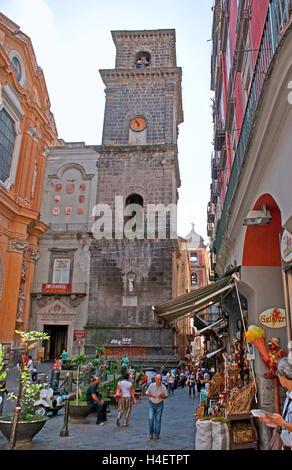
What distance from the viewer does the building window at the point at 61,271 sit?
23.3m

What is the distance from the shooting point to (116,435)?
7.57 metres

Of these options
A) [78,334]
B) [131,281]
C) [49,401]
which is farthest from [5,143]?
[49,401]

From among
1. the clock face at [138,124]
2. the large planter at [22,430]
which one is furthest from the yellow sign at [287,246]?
the clock face at [138,124]

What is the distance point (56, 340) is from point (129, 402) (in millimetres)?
15924

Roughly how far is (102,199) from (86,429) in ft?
57.5

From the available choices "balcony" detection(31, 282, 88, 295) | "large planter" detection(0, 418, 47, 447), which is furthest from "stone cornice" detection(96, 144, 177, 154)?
"large planter" detection(0, 418, 47, 447)

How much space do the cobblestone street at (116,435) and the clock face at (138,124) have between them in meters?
19.7

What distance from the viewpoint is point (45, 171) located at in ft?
85.5

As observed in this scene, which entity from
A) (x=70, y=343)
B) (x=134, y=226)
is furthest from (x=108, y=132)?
(x=70, y=343)

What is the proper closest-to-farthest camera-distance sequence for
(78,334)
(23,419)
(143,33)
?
(23,419) < (78,334) < (143,33)

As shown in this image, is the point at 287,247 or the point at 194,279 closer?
the point at 287,247

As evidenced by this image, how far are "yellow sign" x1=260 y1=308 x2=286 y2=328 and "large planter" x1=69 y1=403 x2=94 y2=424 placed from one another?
17.1ft

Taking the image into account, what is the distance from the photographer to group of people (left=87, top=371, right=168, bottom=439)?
7.14m

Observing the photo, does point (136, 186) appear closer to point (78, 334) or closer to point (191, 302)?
Result: point (78, 334)
